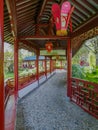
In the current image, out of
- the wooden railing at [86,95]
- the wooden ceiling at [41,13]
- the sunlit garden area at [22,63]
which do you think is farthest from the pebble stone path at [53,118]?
the sunlit garden area at [22,63]

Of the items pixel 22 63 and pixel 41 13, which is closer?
pixel 41 13

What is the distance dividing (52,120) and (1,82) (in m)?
3.79

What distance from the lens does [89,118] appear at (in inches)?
206

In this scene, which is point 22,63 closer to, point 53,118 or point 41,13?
point 41,13

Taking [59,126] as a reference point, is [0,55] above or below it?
above

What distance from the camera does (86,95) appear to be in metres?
6.06

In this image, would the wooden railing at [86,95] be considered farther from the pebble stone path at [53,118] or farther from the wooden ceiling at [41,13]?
the wooden ceiling at [41,13]

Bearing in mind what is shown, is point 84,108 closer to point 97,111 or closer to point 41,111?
point 97,111

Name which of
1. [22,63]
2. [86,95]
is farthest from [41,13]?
[22,63]

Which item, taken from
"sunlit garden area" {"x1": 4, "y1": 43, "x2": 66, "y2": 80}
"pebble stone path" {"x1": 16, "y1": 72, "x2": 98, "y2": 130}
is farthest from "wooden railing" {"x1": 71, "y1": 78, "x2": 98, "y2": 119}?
"sunlit garden area" {"x1": 4, "y1": 43, "x2": 66, "y2": 80}

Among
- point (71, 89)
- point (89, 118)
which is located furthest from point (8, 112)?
point (71, 89)

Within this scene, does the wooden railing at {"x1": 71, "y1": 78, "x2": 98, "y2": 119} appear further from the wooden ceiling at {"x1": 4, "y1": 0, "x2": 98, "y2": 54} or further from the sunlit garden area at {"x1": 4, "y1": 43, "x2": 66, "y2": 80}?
the sunlit garden area at {"x1": 4, "y1": 43, "x2": 66, "y2": 80}

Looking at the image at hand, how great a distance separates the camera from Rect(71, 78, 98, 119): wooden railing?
214 inches

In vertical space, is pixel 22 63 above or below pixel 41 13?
below
